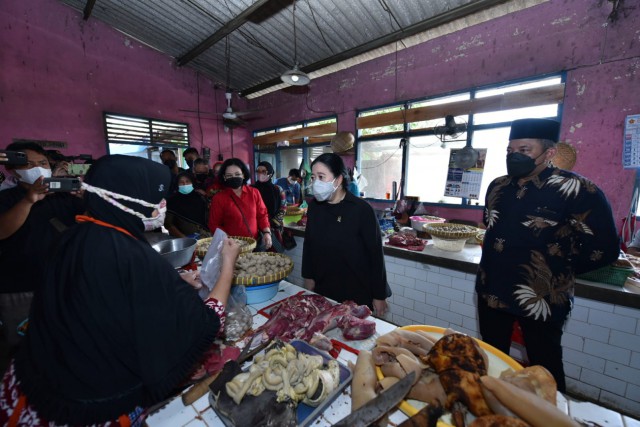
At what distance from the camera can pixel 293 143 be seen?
9.61 meters

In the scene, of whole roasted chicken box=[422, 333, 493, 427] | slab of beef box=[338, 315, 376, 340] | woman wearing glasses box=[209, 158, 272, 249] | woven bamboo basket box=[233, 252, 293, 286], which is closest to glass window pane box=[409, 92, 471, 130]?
woman wearing glasses box=[209, 158, 272, 249]

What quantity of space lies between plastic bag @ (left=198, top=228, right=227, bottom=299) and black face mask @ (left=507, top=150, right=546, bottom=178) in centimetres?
210

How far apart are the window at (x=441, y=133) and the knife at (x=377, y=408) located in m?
5.24

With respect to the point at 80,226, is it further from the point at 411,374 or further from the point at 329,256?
the point at 329,256

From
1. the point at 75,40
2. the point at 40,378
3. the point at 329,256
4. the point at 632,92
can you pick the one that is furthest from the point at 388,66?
the point at 75,40

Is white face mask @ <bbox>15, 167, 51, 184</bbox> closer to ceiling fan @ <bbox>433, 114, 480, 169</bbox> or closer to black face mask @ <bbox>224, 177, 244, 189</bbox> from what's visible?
black face mask @ <bbox>224, 177, 244, 189</bbox>

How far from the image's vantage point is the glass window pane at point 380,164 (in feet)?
23.5

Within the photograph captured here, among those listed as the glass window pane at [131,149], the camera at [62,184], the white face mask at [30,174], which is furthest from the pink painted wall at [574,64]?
the glass window pane at [131,149]

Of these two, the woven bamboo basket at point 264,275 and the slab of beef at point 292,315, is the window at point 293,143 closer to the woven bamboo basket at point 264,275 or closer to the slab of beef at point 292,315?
the woven bamboo basket at point 264,275

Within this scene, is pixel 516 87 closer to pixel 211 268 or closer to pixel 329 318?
pixel 329 318

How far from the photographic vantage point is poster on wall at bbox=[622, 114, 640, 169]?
13.2ft

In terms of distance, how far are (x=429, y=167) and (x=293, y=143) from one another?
4950mm

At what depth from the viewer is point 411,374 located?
3.32ft

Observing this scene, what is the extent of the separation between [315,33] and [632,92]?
234 inches
